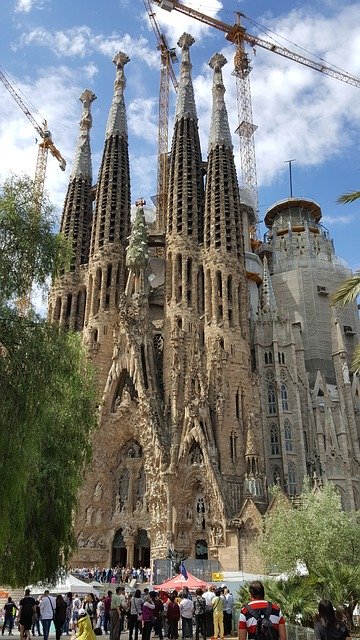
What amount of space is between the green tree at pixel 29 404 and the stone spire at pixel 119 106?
37.8 m

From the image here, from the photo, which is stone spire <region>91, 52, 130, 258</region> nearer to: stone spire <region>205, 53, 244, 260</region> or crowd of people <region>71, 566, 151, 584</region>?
stone spire <region>205, 53, 244, 260</region>

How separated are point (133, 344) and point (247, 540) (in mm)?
14147

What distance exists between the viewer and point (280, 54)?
218ft

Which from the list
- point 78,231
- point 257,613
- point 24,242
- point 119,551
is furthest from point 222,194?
point 257,613

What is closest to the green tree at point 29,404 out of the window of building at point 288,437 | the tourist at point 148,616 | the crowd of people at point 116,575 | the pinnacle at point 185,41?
the tourist at point 148,616

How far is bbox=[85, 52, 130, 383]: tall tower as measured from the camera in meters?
42.0

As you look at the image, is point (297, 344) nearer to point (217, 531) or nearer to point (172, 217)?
point (172, 217)

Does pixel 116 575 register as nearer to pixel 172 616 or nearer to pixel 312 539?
pixel 312 539

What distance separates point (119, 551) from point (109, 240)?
21841mm

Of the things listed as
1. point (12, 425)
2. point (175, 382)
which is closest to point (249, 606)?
point (12, 425)

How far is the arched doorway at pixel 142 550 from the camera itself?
37.1 metres

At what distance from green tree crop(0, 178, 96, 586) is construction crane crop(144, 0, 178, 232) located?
3666 cm

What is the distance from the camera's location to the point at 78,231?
4888cm

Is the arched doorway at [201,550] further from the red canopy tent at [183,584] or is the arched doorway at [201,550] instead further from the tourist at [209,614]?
the tourist at [209,614]
